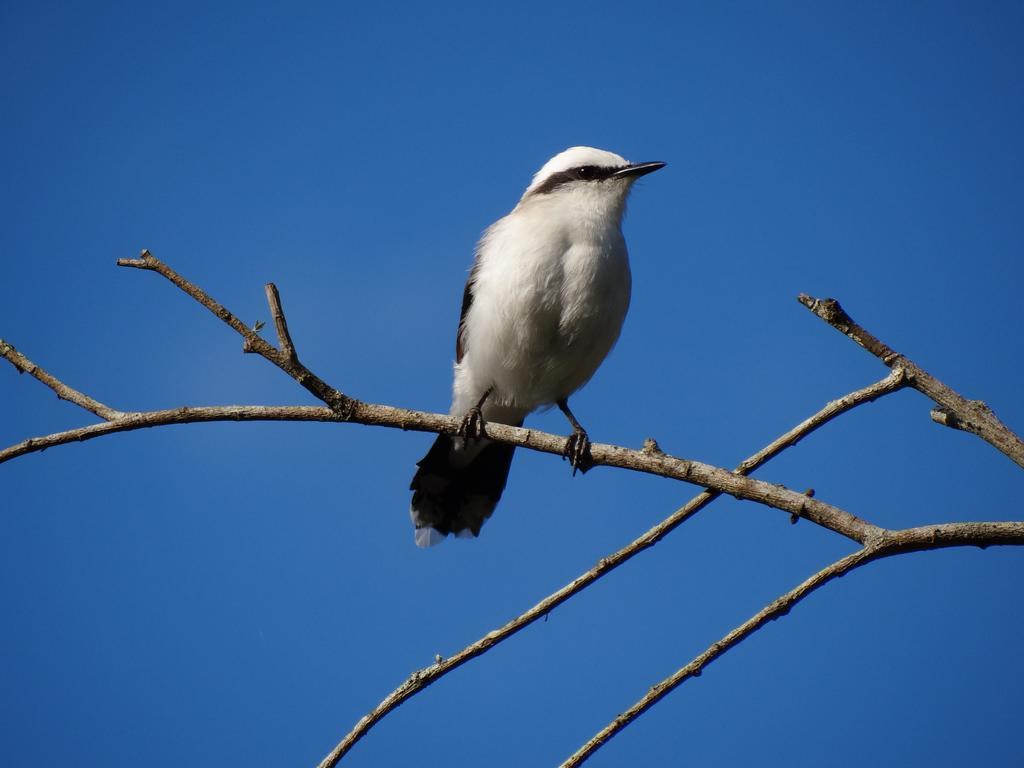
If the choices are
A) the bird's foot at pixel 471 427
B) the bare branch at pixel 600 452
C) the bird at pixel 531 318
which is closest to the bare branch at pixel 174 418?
the bare branch at pixel 600 452

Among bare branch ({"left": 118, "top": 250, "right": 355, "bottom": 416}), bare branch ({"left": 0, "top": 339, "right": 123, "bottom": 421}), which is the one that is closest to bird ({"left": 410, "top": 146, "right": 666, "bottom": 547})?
bare branch ({"left": 118, "top": 250, "right": 355, "bottom": 416})

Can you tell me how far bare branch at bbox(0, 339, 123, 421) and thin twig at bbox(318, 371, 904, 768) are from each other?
1835mm

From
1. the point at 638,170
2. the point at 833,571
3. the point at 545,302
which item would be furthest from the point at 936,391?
the point at 638,170

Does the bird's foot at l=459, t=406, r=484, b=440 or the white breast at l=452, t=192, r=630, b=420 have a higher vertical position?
the white breast at l=452, t=192, r=630, b=420

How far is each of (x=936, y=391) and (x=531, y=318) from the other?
12.1 feet

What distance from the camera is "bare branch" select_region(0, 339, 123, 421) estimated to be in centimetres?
430

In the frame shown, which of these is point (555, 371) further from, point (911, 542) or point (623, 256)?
point (911, 542)

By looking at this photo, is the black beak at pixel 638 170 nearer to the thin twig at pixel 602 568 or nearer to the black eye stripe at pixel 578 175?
the black eye stripe at pixel 578 175

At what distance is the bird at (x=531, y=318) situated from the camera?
6.84m

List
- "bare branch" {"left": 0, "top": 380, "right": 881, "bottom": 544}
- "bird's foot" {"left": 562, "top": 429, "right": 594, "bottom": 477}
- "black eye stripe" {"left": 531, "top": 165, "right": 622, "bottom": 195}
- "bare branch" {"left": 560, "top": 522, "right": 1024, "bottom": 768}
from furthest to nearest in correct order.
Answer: "black eye stripe" {"left": 531, "top": 165, "right": 622, "bottom": 195} < "bird's foot" {"left": 562, "top": 429, "right": 594, "bottom": 477} < "bare branch" {"left": 0, "top": 380, "right": 881, "bottom": 544} < "bare branch" {"left": 560, "top": 522, "right": 1024, "bottom": 768}

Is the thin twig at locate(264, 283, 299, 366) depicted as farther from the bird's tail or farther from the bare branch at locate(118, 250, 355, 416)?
the bird's tail

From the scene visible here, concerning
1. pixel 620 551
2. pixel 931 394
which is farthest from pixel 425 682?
pixel 931 394

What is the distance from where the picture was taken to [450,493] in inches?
311

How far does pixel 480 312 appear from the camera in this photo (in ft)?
23.5
